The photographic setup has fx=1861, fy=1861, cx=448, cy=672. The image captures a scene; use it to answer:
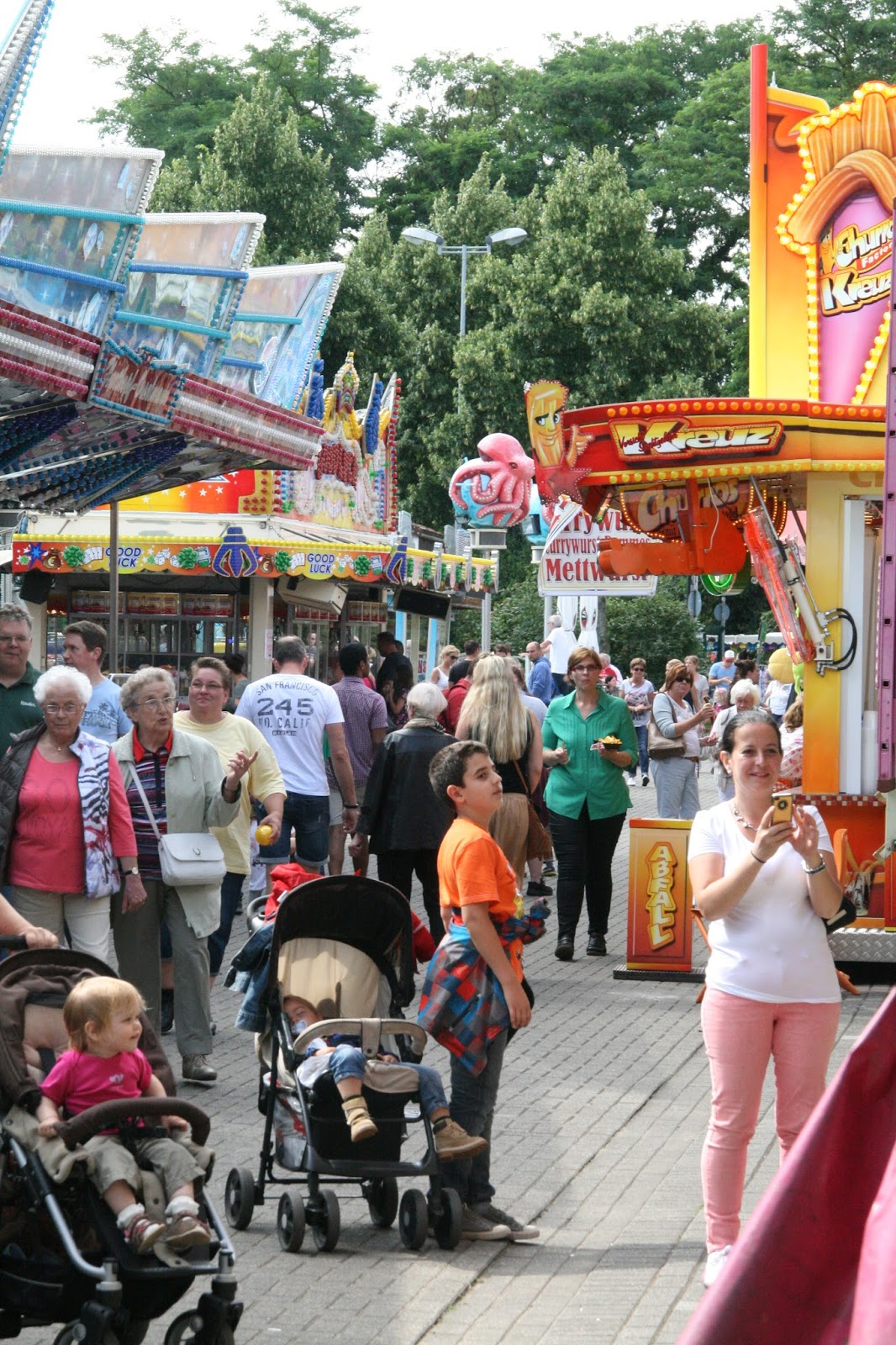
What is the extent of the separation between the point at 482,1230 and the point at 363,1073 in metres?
0.65

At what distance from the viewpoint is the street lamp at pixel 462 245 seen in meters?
39.2

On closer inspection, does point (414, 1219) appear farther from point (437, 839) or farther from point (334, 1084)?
point (437, 839)

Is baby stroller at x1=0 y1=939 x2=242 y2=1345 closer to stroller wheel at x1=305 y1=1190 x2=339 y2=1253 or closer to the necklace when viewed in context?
stroller wheel at x1=305 y1=1190 x2=339 y2=1253

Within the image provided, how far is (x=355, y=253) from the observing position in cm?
4622

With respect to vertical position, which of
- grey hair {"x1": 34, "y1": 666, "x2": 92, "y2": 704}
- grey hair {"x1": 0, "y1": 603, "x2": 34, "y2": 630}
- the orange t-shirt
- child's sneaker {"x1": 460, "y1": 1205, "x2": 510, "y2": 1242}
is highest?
grey hair {"x1": 0, "y1": 603, "x2": 34, "y2": 630}

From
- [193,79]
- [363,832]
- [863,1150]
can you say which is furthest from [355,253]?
[863,1150]

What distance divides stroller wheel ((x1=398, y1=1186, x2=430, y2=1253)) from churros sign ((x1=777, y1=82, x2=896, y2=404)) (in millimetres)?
7443

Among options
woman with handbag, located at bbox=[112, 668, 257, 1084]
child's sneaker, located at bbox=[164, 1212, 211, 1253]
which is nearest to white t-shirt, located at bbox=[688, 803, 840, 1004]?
child's sneaker, located at bbox=[164, 1212, 211, 1253]

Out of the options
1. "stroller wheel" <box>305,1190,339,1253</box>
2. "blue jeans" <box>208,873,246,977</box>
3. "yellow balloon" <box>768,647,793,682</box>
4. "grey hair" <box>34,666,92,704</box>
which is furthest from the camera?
"yellow balloon" <box>768,647,793,682</box>

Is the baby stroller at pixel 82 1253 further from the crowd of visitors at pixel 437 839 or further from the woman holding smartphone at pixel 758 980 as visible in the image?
the woman holding smartphone at pixel 758 980

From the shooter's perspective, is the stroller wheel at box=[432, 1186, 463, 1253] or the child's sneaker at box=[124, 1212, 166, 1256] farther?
the stroller wheel at box=[432, 1186, 463, 1253]

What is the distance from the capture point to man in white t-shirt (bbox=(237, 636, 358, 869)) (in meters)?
10.7

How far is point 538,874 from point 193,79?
46674 mm

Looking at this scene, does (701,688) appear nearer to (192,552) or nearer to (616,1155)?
(192,552)
